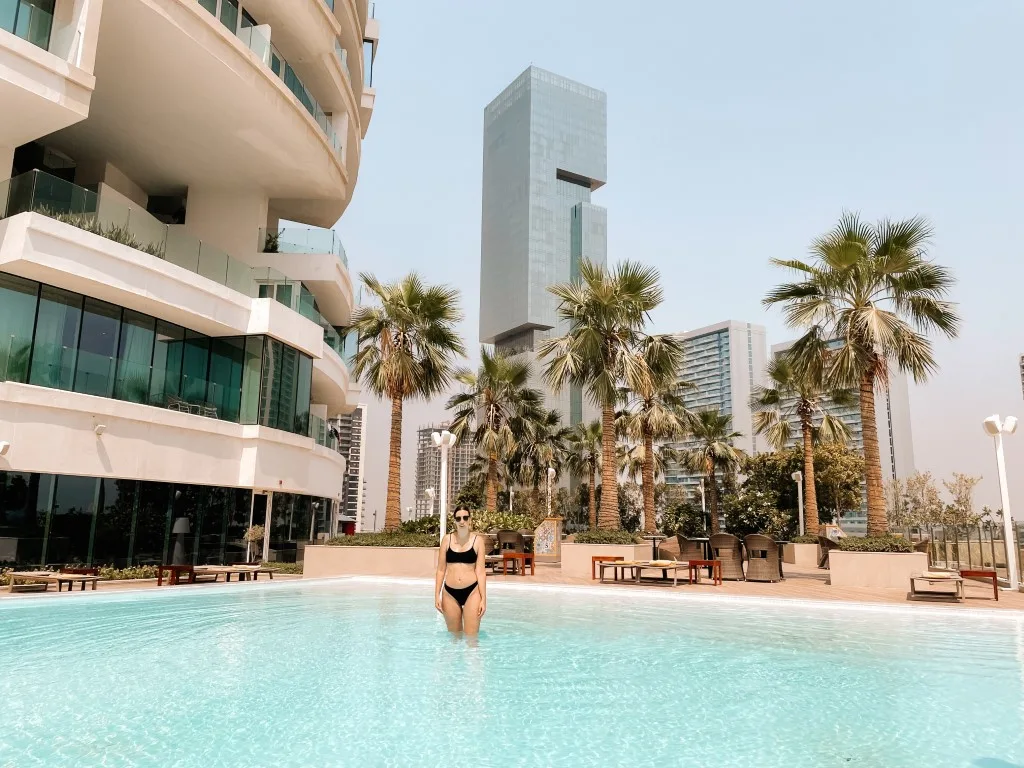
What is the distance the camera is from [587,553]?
16.8 m

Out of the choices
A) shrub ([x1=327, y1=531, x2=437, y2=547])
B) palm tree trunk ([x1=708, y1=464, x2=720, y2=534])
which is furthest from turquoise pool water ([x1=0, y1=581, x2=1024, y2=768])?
palm tree trunk ([x1=708, y1=464, x2=720, y2=534])

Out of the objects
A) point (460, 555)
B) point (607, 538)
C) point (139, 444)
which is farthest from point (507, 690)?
point (139, 444)

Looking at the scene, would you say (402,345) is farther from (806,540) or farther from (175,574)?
(806,540)

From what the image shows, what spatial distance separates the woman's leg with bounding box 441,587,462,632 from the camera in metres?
7.81

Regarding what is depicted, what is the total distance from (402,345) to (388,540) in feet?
17.4

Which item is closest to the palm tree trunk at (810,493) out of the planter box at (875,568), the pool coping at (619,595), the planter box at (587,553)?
the planter box at (587,553)

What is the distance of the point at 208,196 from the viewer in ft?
73.9

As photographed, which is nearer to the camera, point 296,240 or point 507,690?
point 507,690

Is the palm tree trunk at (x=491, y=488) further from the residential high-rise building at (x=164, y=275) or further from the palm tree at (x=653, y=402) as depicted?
the residential high-rise building at (x=164, y=275)

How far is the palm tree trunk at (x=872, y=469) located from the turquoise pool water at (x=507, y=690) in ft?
13.2

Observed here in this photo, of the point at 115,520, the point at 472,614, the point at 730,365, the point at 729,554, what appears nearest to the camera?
the point at 472,614

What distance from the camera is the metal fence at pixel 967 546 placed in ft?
57.5

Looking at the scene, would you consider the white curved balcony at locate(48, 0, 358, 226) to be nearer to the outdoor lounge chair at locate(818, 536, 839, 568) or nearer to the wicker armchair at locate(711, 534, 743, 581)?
the wicker armchair at locate(711, 534, 743, 581)

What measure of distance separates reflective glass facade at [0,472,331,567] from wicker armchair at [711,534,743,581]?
1334 centimetres
